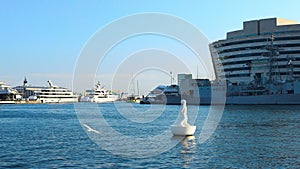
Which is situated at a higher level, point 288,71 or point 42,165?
point 288,71

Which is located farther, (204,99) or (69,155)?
(204,99)

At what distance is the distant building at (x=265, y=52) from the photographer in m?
180

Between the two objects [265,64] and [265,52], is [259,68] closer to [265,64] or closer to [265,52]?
[265,64]

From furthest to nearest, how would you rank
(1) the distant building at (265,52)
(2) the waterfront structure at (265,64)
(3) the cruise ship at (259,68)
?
(1) the distant building at (265,52) < (3) the cruise ship at (259,68) < (2) the waterfront structure at (265,64)

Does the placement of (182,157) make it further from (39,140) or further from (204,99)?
(204,99)

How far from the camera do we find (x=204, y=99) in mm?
187500

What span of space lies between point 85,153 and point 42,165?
5679 mm

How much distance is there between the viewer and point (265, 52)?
596ft

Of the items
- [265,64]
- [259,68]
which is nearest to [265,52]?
[265,64]

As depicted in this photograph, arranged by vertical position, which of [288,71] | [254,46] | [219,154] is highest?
[254,46]

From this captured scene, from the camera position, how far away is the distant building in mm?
179875

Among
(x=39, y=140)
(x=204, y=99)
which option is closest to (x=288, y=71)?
(x=204, y=99)

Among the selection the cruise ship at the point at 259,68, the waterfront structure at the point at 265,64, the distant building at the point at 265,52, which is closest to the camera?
the waterfront structure at the point at 265,64

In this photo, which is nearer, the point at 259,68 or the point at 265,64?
the point at 265,64
